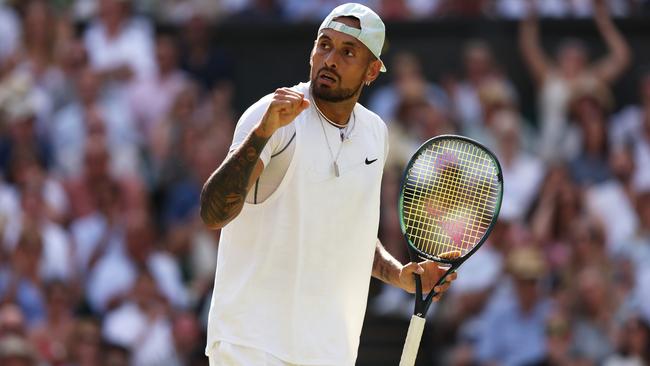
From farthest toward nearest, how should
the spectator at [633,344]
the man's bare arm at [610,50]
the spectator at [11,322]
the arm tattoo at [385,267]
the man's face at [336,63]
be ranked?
the man's bare arm at [610,50], the spectator at [633,344], the spectator at [11,322], the arm tattoo at [385,267], the man's face at [336,63]

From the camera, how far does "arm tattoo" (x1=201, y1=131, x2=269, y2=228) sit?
4.77 meters

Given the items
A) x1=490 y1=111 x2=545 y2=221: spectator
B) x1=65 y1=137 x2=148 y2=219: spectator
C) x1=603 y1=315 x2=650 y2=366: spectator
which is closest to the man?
x1=603 y1=315 x2=650 y2=366: spectator

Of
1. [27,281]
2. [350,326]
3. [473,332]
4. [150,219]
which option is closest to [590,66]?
[473,332]

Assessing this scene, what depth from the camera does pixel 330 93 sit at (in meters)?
5.18

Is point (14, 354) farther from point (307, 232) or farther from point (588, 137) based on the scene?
point (588, 137)

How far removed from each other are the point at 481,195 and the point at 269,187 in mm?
1219

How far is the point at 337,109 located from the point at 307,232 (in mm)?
Answer: 499

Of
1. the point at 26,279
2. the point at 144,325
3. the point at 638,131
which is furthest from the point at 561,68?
the point at 26,279

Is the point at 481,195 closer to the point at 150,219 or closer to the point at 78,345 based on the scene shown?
the point at 78,345

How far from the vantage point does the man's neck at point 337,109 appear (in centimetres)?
520

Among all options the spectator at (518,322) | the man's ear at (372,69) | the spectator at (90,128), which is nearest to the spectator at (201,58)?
the spectator at (90,128)

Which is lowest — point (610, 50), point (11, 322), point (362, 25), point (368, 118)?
point (11, 322)

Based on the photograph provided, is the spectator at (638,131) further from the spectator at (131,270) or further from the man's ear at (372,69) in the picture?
the man's ear at (372,69)

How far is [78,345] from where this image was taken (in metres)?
9.32
